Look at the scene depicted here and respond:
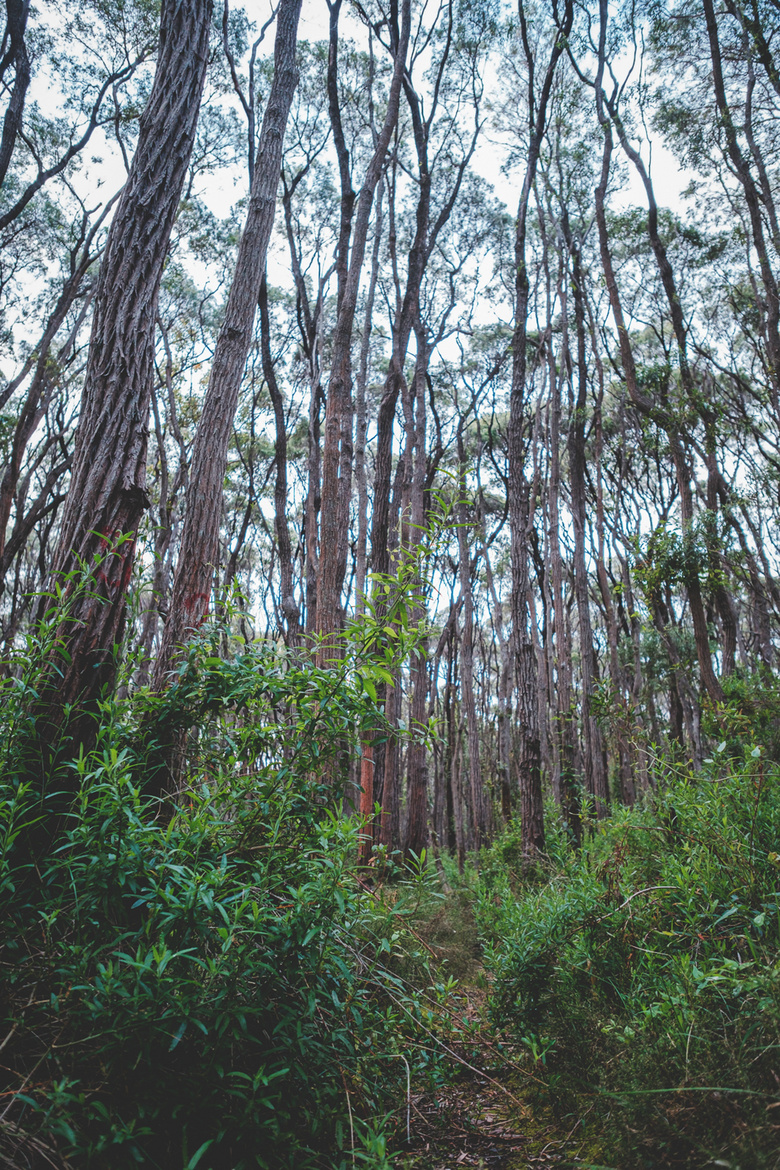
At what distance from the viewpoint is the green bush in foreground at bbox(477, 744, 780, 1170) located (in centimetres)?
168

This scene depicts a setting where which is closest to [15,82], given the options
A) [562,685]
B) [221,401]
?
[221,401]

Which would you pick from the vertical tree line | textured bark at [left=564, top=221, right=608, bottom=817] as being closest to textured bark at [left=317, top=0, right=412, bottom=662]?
the vertical tree line

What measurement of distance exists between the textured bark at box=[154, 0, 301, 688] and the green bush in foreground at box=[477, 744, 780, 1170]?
220cm

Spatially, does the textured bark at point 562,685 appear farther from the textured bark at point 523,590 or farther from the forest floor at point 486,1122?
the forest floor at point 486,1122

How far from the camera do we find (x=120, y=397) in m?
2.71

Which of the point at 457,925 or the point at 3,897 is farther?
the point at 457,925

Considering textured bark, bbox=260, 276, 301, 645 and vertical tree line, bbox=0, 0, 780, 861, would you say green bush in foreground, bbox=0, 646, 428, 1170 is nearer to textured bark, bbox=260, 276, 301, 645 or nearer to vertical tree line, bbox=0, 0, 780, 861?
vertical tree line, bbox=0, 0, 780, 861

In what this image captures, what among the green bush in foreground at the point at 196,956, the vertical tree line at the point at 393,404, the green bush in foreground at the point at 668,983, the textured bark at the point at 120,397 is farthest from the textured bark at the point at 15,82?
the green bush in foreground at the point at 668,983

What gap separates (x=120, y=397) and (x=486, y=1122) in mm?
3409

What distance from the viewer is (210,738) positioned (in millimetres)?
2287

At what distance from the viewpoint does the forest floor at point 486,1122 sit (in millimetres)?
2082

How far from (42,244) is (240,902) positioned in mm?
17607

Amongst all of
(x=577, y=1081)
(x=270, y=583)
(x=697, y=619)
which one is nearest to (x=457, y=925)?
(x=577, y=1081)

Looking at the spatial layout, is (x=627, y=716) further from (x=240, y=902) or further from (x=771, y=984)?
(x=240, y=902)
